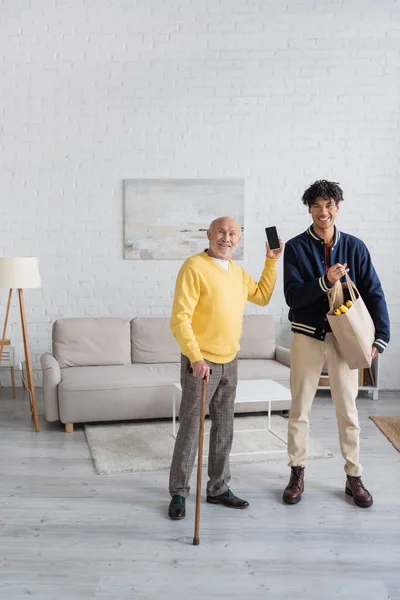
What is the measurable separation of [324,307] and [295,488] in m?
0.91

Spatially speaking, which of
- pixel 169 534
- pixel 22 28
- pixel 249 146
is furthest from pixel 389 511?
pixel 22 28

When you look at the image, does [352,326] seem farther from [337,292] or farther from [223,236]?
[223,236]

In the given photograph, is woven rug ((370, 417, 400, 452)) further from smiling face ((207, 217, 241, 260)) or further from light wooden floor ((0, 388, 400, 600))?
smiling face ((207, 217, 241, 260))

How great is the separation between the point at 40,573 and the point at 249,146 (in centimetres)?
399

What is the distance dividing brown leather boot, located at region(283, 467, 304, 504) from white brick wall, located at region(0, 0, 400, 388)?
8.63 feet

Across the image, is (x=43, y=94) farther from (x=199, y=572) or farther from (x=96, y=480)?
(x=199, y=572)

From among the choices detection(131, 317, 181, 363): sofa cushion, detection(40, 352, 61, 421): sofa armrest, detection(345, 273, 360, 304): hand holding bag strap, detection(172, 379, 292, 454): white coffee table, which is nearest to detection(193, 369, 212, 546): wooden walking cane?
detection(345, 273, 360, 304): hand holding bag strap

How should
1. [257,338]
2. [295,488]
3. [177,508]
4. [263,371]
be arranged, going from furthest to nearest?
[257,338] < [263,371] < [295,488] < [177,508]

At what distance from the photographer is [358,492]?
10.2 feet

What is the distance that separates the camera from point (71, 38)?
5.34 meters

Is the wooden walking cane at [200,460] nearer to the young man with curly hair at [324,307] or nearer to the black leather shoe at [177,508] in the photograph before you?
the black leather shoe at [177,508]

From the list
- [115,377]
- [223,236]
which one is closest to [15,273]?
[115,377]

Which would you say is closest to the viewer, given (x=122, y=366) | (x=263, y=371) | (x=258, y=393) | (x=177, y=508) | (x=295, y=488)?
(x=177, y=508)

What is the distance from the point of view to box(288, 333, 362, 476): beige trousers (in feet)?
10.0
